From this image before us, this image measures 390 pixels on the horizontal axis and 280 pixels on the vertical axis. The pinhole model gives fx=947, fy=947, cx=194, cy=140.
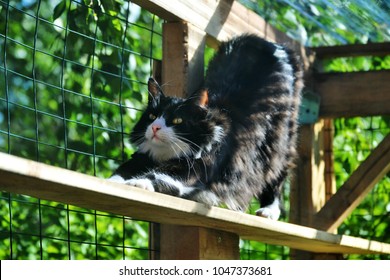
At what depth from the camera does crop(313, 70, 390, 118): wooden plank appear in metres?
4.54

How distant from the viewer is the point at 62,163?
5508 millimetres

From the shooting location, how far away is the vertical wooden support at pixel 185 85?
3297 millimetres

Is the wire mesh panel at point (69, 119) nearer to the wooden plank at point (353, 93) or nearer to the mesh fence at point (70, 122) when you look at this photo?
the mesh fence at point (70, 122)

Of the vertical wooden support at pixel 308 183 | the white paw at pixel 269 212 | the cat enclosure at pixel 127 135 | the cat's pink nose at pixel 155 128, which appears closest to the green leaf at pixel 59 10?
the cat enclosure at pixel 127 135

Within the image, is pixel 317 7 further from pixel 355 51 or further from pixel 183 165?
pixel 183 165

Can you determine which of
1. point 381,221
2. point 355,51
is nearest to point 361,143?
point 381,221

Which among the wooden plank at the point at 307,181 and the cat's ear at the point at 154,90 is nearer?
the cat's ear at the point at 154,90

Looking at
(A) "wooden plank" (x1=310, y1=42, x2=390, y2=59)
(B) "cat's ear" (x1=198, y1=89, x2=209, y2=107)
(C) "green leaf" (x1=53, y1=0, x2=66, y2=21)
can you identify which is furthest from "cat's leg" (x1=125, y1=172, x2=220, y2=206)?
(A) "wooden plank" (x1=310, y1=42, x2=390, y2=59)

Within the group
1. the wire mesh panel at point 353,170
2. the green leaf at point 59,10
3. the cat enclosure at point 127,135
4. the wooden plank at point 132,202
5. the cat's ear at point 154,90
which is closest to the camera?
the wooden plank at point 132,202

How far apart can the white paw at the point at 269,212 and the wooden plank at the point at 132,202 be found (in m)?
0.10

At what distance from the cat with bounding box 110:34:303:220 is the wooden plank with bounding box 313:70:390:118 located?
0.63 metres

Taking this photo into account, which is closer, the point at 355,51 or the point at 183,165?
the point at 183,165

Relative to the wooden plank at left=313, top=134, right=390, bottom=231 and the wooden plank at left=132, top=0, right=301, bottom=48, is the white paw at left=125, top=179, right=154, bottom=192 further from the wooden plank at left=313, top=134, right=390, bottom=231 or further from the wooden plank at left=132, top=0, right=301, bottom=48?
the wooden plank at left=313, top=134, right=390, bottom=231

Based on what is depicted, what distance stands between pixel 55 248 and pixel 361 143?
1.94 m
